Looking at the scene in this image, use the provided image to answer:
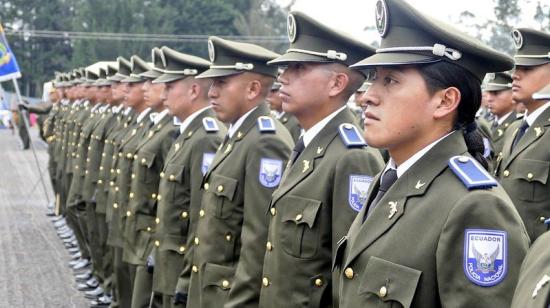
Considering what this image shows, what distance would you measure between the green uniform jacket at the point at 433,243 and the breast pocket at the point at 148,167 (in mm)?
3344

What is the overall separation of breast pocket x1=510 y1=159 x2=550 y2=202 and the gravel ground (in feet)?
15.8

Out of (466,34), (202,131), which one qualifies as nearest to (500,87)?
(202,131)

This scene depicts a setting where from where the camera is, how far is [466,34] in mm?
2520

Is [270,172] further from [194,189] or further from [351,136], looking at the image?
[194,189]

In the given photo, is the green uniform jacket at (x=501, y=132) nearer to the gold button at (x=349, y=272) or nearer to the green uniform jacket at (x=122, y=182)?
the green uniform jacket at (x=122, y=182)

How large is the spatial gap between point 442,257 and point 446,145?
40cm

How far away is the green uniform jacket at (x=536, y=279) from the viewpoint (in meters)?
1.66

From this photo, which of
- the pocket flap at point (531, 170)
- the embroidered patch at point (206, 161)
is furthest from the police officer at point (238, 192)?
the pocket flap at point (531, 170)

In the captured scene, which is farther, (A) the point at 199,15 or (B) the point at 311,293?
(A) the point at 199,15

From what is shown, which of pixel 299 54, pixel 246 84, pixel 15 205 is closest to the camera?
pixel 299 54

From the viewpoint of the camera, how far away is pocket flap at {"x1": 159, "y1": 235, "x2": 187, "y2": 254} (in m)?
4.98

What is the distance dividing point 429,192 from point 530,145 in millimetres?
2628

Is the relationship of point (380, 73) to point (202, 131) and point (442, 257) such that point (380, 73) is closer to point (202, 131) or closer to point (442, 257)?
point (442, 257)

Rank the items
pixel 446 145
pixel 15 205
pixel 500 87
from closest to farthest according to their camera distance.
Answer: pixel 446 145
pixel 500 87
pixel 15 205
